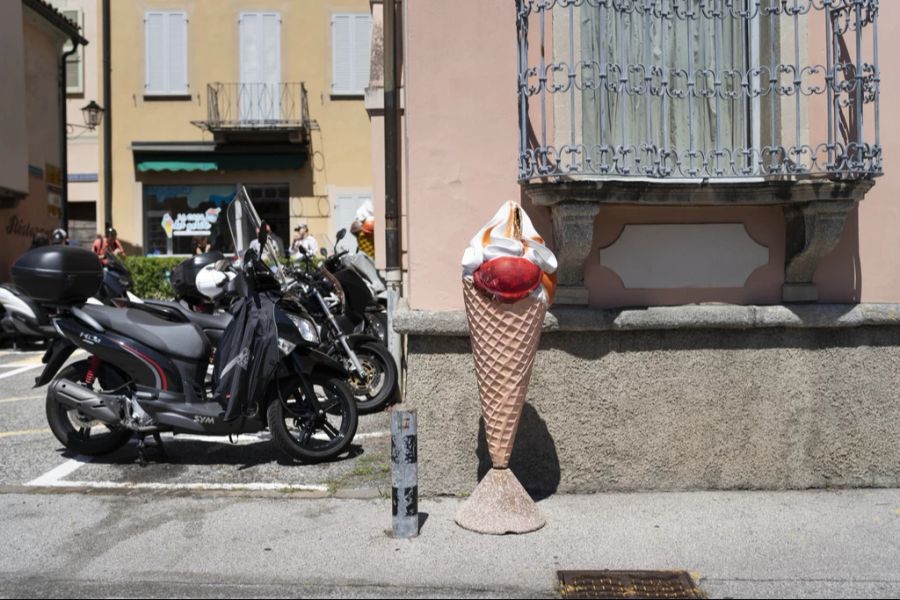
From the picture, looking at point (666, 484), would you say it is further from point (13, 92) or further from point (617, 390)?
point (13, 92)

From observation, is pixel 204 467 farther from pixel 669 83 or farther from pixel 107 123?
pixel 107 123

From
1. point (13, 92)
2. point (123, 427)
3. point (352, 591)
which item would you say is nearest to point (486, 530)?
point (352, 591)

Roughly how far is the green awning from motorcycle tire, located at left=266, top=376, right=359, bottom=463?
17321 mm

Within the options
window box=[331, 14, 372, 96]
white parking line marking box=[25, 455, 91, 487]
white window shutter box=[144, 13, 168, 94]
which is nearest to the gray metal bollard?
white parking line marking box=[25, 455, 91, 487]

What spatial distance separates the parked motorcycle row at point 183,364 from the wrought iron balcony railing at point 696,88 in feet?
6.81

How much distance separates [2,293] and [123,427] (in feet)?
5.34

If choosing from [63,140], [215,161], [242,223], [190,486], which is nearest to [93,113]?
[63,140]

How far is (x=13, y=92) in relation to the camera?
1773 centimetres

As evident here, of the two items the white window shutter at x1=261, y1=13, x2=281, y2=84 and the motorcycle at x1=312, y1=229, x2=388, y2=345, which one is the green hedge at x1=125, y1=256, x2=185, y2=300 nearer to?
the white window shutter at x1=261, y1=13, x2=281, y2=84

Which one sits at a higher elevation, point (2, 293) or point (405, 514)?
point (2, 293)

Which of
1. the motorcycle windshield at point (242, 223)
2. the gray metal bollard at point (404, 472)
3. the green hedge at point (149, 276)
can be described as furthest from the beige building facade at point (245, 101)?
the gray metal bollard at point (404, 472)

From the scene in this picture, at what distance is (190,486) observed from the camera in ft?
20.3

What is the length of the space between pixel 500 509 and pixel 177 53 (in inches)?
815

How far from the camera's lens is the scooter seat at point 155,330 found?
6637 millimetres
